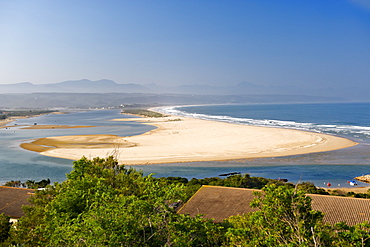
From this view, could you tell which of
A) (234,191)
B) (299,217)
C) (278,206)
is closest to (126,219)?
(278,206)

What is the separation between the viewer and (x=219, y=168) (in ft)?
114

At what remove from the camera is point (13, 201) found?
19.2 m

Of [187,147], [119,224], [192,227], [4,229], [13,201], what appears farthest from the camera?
[187,147]

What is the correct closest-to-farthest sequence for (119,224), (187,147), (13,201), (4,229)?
1. (119,224)
2. (4,229)
3. (13,201)
4. (187,147)

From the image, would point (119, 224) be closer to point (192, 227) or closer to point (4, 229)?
point (192, 227)

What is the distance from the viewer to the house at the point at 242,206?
1431 centimetres

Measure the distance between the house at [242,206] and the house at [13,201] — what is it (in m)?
9.57

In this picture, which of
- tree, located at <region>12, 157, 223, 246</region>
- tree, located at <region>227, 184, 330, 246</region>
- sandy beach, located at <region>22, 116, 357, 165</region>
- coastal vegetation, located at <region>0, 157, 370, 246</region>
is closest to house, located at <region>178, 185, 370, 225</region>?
tree, located at <region>12, 157, 223, 246</region>

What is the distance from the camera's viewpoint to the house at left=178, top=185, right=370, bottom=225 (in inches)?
563

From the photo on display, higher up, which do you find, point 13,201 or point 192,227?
point 192,227

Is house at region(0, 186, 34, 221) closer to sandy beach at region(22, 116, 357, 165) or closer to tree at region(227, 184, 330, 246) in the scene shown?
tree at region(227, 184, 330, 246)

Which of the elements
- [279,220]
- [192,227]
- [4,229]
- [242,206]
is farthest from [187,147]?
[279,220]

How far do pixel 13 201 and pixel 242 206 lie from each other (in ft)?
46.0

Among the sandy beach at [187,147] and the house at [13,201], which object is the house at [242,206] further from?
the sandy beach at [187,147]
